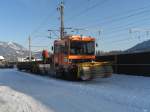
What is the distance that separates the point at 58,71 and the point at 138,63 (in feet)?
20.7

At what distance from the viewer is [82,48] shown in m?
21.5

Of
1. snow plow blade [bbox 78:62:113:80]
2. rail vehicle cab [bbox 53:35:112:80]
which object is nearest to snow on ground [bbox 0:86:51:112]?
snow plow blade [bbox 78:62:113:80]

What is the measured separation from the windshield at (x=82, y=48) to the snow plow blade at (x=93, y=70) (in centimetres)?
184

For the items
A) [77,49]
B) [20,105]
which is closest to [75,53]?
[77,49]

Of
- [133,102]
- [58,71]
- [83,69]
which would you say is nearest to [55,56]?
[58,71]

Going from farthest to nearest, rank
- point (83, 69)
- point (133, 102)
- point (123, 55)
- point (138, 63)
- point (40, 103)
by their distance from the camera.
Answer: point (123, 55), point (138, 63), point (83, 69), point (40, 103), point (133, 102)

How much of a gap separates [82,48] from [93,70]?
2.72 m

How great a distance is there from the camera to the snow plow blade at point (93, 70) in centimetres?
1917

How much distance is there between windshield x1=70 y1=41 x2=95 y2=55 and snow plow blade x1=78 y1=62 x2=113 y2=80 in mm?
1840

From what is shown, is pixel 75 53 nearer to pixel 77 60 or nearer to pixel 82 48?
pixel 77 60

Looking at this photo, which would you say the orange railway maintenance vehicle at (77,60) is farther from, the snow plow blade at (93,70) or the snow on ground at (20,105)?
the snow on ground at (20,105)

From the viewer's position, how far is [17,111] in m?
9.74

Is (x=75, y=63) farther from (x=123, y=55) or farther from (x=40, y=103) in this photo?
(x=40, y=103)

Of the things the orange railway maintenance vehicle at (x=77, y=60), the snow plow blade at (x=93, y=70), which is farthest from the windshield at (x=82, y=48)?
the snow plow blade at (x=93, y=70)
